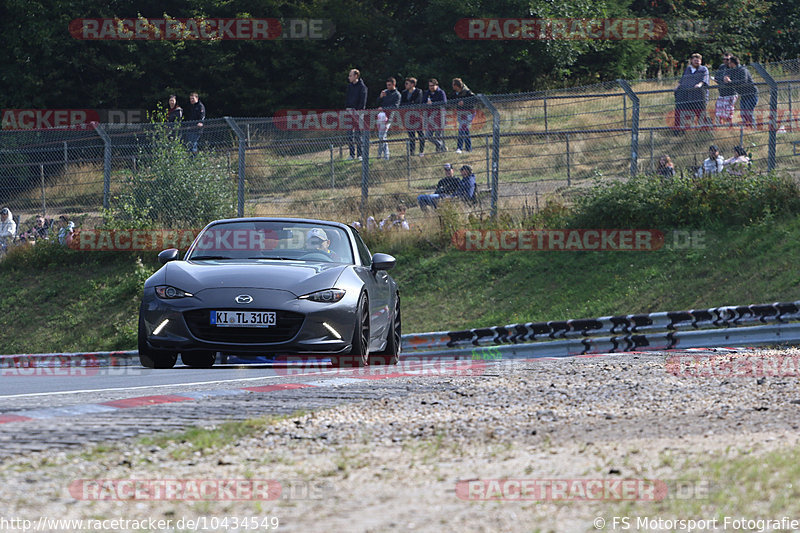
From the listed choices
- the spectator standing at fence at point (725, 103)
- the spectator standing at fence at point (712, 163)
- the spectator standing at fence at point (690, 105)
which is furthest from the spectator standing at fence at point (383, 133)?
the spectator standing at fence at point (725, 103)

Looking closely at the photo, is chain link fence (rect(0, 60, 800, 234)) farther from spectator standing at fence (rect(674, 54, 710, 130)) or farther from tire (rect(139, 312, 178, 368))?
tire (rect(139, 312, 178, 368))

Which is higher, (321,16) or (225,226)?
(321,16)

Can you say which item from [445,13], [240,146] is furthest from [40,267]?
[445,13]

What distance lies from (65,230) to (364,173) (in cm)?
699

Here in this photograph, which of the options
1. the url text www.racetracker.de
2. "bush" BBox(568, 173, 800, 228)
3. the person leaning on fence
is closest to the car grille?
the url text www.racetracker.de

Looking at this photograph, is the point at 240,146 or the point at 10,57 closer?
the point at 240,146

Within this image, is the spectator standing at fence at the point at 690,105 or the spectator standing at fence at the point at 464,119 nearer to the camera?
the spectator standing at fence at the point at 690,105

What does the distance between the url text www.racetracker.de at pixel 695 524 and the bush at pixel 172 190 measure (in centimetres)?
1847

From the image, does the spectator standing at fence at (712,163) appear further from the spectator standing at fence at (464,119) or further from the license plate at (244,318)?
the license plate at (244,318)

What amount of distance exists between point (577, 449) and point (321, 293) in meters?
4.28

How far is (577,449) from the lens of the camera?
19.1 feet

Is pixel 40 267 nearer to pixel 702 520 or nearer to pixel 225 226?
pixel 225 226

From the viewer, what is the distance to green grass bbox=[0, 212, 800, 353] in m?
16.9

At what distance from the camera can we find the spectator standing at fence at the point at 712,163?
19752mm
